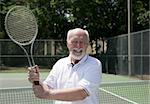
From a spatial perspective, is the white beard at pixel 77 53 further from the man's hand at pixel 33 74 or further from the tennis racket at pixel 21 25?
the tennis racket at pixel 21 25

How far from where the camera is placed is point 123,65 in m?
23.9

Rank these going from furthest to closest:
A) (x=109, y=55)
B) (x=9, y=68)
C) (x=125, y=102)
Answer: (x=9, y=68)
(x=109, y=55)
(x=125, y=102)

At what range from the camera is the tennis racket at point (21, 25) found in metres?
4.11

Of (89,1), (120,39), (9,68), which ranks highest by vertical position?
(89,1)

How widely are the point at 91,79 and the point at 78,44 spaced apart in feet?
0.95

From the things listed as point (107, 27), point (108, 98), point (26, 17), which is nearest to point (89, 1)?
point (107, 27)

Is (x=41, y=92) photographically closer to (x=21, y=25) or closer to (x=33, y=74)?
(x=33, y=74)

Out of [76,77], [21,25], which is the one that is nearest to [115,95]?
[21,25]

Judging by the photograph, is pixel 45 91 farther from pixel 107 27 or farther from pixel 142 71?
pixel 107 27

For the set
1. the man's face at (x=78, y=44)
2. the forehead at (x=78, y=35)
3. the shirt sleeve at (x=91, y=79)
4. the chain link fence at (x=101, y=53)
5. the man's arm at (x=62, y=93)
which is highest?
the forehead at (x=78, y=35)

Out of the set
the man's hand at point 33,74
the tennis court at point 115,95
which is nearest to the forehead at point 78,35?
the man's hand at point 33,74

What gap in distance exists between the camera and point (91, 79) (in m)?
3.63

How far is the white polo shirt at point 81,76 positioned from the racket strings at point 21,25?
0.43 meters

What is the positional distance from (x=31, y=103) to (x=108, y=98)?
7.44ft
